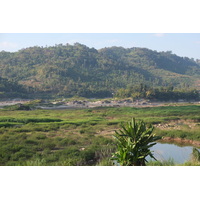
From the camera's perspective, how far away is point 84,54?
134375 millimetres

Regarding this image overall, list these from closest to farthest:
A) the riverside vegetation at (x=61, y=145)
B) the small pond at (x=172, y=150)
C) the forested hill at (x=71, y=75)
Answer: the riverside vegetation at (x=61, y=145), the small pond at (x=172, y=150), the forested hill at (x=71, y=75)

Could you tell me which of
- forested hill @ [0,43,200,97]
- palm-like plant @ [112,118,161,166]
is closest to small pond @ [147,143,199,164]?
palm-like plant @ [112,118,161,166]

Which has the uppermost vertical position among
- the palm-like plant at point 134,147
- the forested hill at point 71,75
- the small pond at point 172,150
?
the forested hill at point 71,75

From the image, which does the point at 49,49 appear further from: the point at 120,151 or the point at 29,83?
the point at 120,151

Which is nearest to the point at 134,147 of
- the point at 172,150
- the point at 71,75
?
the point at 172,150

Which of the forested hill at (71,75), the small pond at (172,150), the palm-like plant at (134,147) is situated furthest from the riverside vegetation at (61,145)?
the forested hill at (71,75)

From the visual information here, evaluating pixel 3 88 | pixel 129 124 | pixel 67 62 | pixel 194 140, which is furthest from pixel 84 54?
pixel 129 124

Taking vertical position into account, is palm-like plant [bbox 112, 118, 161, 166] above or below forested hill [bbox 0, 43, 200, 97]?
below

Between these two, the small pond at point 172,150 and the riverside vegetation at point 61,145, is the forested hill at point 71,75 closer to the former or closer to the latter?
the riverside vegetation at point 61,145

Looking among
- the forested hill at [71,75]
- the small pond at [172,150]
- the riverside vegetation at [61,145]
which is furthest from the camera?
the forested hill at [71,75]

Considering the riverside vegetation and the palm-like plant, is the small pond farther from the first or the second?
the palm-like plant

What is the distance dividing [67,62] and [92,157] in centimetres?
10280

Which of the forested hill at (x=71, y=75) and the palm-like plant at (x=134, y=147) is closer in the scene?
the palm-like plant at (x=134, y=147)
